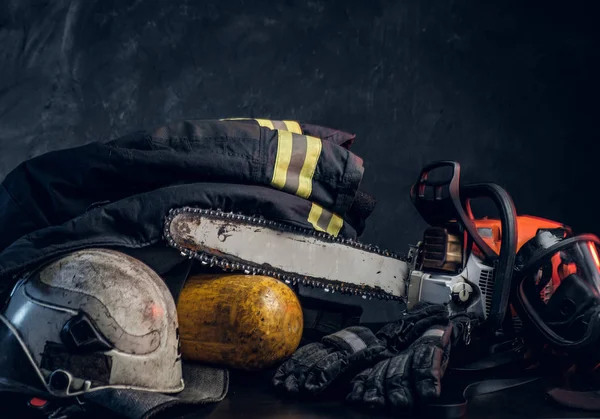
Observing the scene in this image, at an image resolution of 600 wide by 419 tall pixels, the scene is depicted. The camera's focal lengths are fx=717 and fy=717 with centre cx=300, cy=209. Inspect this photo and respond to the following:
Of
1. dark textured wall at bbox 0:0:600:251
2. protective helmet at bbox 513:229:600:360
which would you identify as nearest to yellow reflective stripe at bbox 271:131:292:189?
protective helmet at bbox 513:229:600:360

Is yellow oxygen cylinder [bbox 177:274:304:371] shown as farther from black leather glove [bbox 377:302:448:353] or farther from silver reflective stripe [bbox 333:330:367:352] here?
black leather glove [bbox 377:302:448:353]

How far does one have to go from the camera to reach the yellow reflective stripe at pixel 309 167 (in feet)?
8.99

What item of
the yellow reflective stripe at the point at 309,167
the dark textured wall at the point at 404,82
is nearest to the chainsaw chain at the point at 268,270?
the yellow reflective stripe at the point at 309,167

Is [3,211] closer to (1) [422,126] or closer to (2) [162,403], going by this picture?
(2) [162,403]

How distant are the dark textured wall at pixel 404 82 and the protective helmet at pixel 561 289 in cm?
136

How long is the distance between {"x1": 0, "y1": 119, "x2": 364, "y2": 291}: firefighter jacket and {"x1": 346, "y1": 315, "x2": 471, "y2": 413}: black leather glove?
69 centimetres

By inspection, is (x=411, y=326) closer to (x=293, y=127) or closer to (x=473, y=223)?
(x=473, y=223)

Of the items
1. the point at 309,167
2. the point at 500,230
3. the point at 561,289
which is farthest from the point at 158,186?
the point at 561,289

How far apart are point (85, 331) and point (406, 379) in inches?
37.5

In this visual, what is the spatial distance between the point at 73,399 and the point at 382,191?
231 cm

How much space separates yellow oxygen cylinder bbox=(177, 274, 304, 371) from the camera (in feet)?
7.95

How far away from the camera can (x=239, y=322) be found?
7.93 ft

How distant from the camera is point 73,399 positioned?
6.81ft

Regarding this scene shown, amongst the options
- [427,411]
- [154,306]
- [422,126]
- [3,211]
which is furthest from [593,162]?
[3,211]
